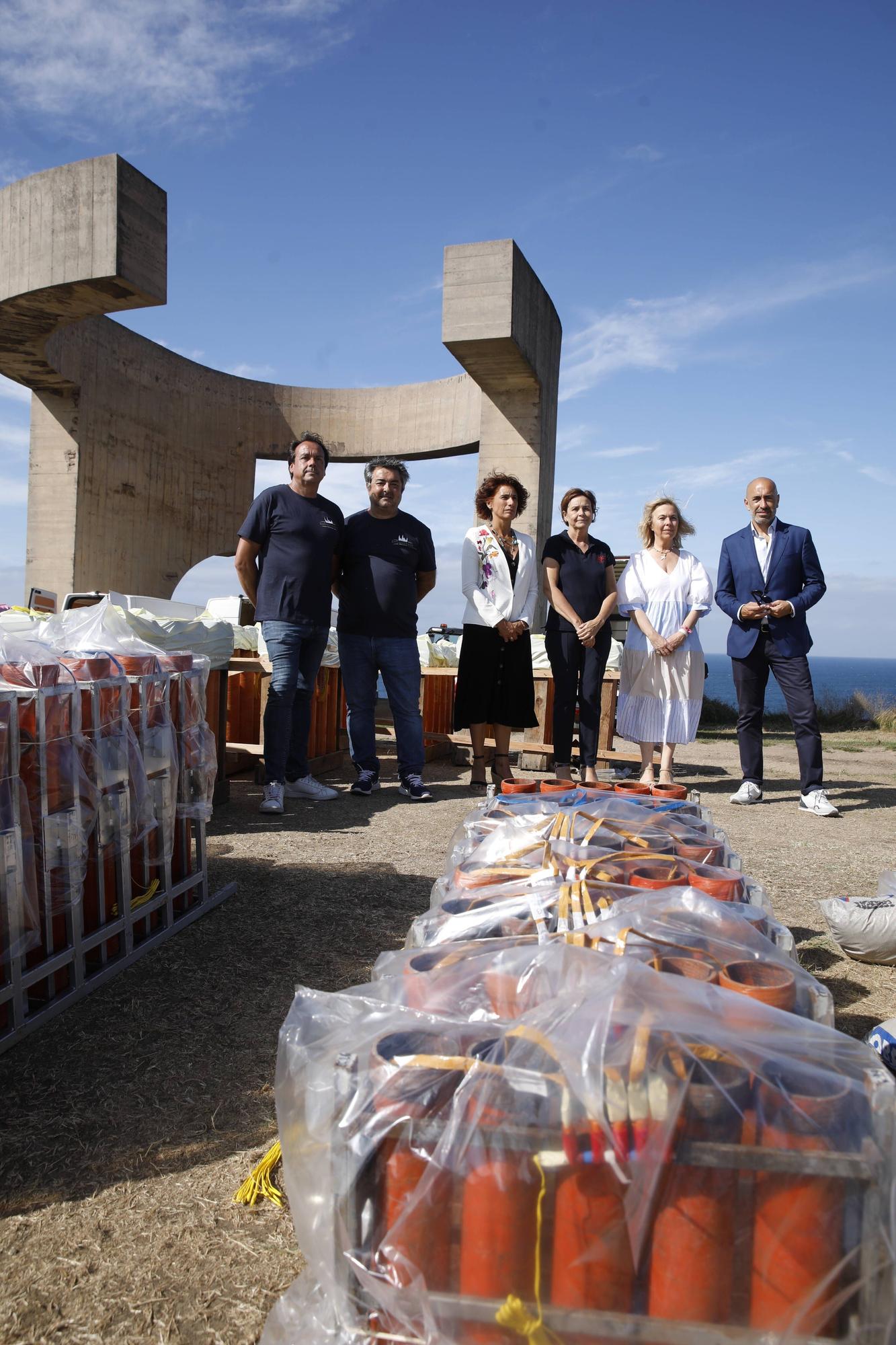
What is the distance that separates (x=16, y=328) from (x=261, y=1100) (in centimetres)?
950

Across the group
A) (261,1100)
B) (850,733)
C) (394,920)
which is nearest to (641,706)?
(394,920)

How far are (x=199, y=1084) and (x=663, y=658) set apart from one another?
4.49m

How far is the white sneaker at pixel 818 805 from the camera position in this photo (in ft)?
18.4

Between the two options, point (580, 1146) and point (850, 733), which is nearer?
point (580, 1146)

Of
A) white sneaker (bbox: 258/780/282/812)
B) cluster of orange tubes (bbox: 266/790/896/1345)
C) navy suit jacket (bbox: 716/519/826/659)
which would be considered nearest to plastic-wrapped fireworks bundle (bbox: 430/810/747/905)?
cluster of orange tubes (bbox: 266/790/896/1345)

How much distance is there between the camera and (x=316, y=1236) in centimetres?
120

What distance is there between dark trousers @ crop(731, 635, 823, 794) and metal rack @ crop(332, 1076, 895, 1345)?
489cm

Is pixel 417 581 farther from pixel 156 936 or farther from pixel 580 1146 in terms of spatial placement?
pixel 580 1146

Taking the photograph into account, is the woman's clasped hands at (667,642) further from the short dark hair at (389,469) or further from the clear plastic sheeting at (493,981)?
the clear plastic sheeting at (493,981)

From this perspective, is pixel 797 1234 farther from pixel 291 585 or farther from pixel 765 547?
pixel 765 547

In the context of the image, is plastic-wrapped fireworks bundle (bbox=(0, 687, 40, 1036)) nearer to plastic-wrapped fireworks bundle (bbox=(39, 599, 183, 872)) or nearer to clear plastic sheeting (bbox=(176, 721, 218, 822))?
plastic-wrapped fireworks bundle (bbox=(39, 599, 183, 872))

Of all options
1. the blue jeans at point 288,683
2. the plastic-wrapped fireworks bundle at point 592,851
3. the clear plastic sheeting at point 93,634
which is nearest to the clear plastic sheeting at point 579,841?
the plastic-wrapped fireworks bundle at point 592,851

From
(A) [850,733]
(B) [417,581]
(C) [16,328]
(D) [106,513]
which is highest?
(C) [16,328]

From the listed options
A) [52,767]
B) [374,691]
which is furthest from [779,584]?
[52,767]
